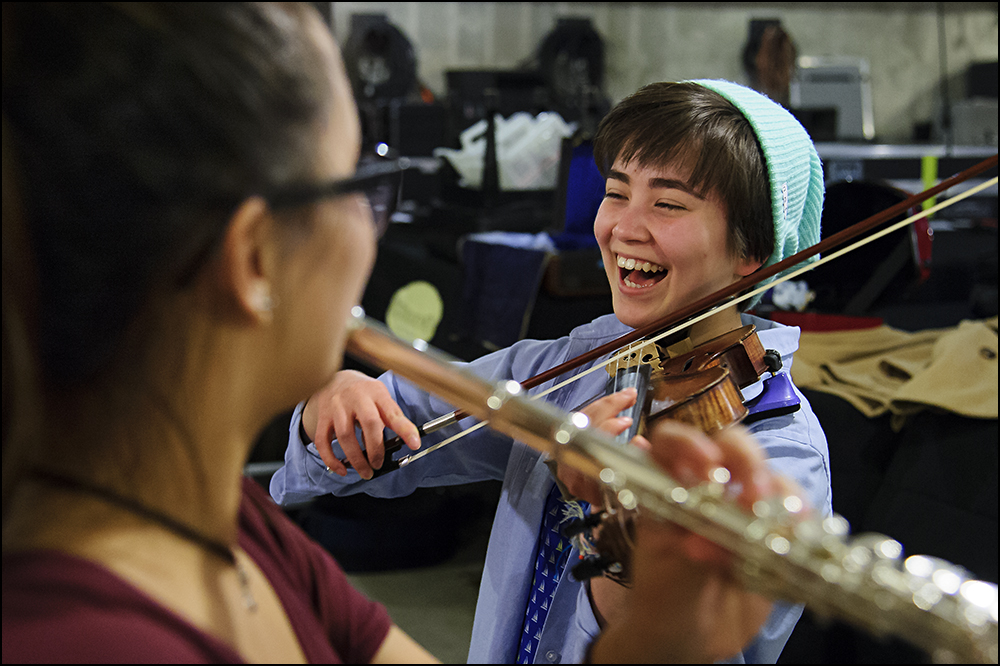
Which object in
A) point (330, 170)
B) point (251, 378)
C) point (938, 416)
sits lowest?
point (938, 416)

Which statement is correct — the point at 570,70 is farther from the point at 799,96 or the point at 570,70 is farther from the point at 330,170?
the point at 330,170

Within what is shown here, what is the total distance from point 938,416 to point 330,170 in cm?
202

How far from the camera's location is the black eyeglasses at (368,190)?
0.51 metres

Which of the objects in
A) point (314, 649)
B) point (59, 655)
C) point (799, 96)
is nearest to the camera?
point (59, 655)

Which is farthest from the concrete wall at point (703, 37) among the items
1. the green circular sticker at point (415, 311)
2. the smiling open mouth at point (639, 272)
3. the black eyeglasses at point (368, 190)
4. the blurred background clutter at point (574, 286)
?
the black eyeglasses at point (368, 190)

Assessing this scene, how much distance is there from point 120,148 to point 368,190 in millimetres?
150

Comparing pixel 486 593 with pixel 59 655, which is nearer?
pixel 59 655

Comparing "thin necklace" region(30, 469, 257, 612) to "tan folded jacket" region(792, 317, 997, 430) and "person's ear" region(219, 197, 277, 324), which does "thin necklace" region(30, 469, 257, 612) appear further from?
"tan folded jacket" region(792, 317, 997, 430)

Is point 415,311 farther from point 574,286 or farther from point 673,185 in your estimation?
point 673,185

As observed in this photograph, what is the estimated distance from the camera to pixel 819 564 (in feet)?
1.55

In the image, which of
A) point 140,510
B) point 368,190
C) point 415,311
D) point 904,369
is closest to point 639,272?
point 368,190

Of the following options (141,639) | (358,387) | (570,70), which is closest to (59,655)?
(141,639)

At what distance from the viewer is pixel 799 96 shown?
3.99 m

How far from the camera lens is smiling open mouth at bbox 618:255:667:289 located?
103cm
